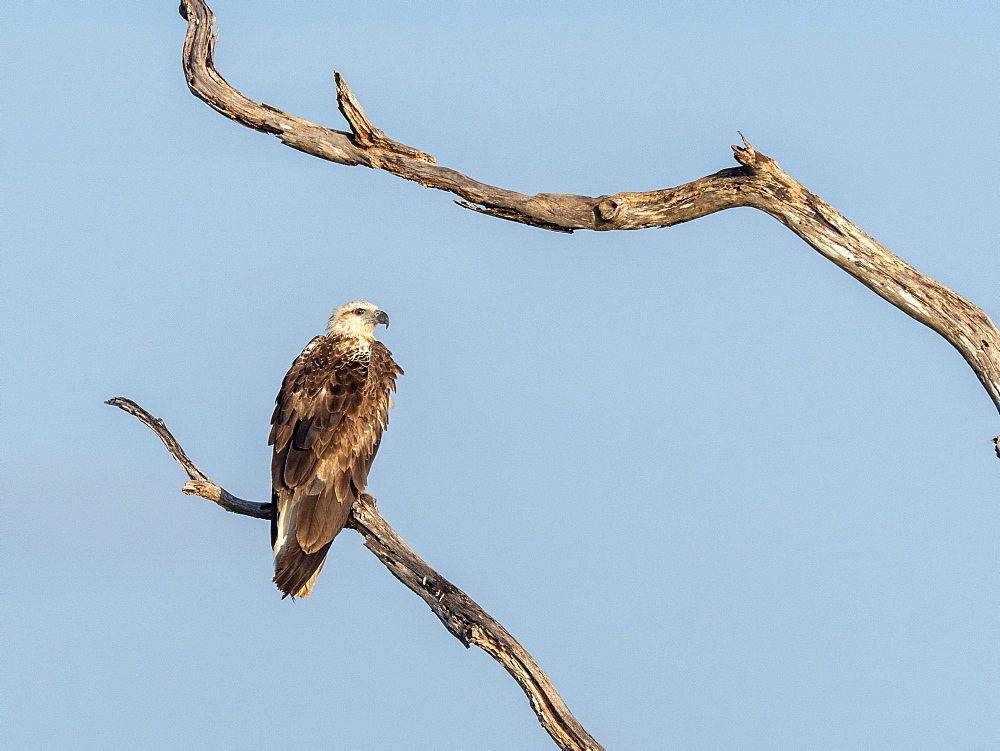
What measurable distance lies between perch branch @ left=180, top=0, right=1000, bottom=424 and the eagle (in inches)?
96.4

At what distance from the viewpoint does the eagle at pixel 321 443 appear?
968 cm

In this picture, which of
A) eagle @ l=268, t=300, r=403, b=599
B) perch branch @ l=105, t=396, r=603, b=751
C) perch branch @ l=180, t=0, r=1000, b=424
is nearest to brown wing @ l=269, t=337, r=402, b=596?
eagle @ l=268, t=300, r=403, b=599

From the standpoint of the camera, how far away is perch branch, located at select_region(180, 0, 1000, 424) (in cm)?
787

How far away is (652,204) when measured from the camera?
833cm

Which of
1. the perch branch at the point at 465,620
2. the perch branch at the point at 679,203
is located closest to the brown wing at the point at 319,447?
the perch branch at the point at 465,620

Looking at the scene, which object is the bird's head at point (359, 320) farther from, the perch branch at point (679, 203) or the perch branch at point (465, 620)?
the perch branch at point (679, 203)

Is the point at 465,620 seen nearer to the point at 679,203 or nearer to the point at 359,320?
the point at 679,203

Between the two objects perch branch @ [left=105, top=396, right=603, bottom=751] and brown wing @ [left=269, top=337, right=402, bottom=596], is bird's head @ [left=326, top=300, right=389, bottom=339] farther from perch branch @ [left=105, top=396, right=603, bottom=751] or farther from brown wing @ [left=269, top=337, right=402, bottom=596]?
perch branch @ [left=105, top=396, right=603, bottom=751]

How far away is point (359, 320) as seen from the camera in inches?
455

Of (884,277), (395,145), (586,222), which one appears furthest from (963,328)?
(395,145)

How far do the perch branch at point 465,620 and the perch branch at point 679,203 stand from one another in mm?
2854

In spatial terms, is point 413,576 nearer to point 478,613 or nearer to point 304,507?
point 478,613

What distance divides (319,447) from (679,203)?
12.7ft

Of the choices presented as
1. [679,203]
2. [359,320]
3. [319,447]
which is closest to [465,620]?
[319,447]
